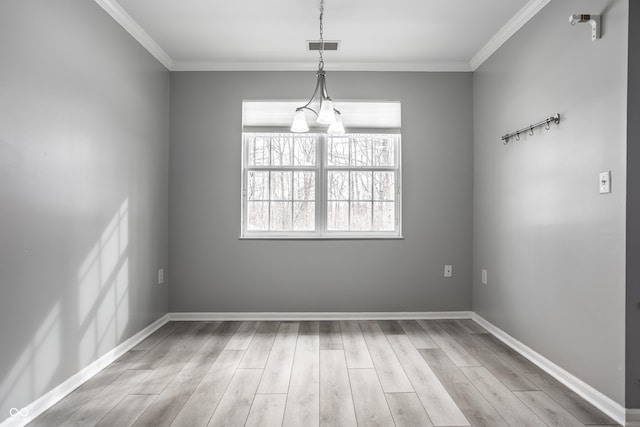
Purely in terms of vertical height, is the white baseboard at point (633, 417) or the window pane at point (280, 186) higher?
the window pane at point (280, 186)

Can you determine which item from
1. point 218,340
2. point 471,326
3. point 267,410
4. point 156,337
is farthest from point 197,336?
point 471,326

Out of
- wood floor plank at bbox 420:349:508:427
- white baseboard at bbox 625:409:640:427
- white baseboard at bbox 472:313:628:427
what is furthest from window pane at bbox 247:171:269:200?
white baseboard at bbox 625:409:640:427

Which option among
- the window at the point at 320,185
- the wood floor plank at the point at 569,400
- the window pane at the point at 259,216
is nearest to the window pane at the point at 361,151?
the window at the point at 320,185

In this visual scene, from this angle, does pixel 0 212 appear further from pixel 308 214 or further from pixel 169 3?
pixel 308 214

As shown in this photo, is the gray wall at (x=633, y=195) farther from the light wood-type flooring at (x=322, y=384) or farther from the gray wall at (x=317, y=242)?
the gray wall at (x=317, y=242)

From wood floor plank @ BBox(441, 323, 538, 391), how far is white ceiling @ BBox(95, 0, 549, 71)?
2446mm

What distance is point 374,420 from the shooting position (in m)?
1.95

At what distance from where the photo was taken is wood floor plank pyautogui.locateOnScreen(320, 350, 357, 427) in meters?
1.97

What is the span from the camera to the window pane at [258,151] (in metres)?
3.91

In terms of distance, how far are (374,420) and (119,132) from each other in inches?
100

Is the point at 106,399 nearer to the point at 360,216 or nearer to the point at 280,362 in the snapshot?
the point at 280,362

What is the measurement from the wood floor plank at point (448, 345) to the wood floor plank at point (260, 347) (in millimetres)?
1331

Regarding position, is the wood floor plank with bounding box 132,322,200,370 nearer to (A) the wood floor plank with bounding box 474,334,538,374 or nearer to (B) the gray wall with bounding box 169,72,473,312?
(B) the gray wall with bounding box 169,72,473,312

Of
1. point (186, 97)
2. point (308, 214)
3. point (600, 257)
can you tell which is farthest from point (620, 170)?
point (186, 97)
